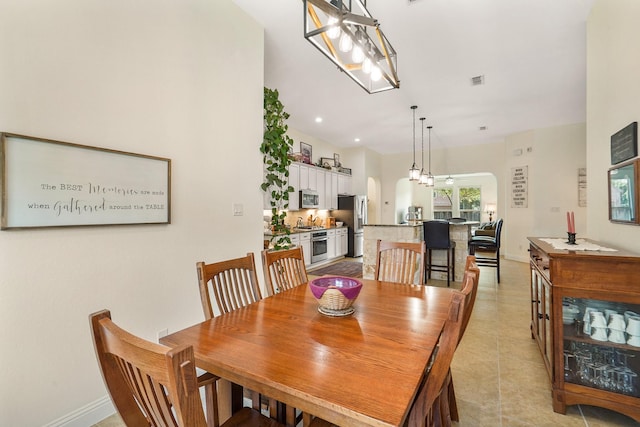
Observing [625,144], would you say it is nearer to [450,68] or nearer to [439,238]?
[450,68]

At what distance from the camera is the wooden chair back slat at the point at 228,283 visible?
1485mm

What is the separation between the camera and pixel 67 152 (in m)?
1.58

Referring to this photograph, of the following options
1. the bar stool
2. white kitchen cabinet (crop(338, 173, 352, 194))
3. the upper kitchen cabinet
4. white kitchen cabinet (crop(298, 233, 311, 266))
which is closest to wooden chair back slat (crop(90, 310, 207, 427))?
the upper kitchen cabinet

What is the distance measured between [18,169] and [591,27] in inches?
173

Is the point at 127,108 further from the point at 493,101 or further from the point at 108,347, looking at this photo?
the point at 493,101

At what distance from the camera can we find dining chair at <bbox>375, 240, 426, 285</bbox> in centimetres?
218

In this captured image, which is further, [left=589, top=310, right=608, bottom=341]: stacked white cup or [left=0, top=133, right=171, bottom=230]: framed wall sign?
[left=589, top=310, right=608, bottom=341]: stacked white cup

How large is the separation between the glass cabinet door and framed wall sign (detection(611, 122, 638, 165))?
971 mm

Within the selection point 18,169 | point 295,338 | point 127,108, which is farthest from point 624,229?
point 18,169

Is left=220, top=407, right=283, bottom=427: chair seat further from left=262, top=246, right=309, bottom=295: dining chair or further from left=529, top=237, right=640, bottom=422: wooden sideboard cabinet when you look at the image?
left=529, top=237, right=640, bottom=422: wooden sideboard cabinet

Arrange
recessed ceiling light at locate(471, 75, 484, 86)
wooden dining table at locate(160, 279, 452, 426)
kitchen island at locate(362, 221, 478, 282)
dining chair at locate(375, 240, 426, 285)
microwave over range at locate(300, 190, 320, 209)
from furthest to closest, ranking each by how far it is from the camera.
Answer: microwave over range at locate(300, 190, 320, 209) < kitchen island at locate(362, 221, 478, 282) < recessed ceiling light at locate(471, 75, 484, 86) < dining chair at locate(375, 240, 426, 285) < wooden dining table at locate(160, 279, 452, 426)

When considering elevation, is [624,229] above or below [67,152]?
below

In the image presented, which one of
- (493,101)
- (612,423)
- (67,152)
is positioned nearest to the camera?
(67,152)

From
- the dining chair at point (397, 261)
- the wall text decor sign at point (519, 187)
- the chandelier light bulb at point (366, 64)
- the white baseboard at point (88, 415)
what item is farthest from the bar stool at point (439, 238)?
the white baseboard at point (88, 415)
